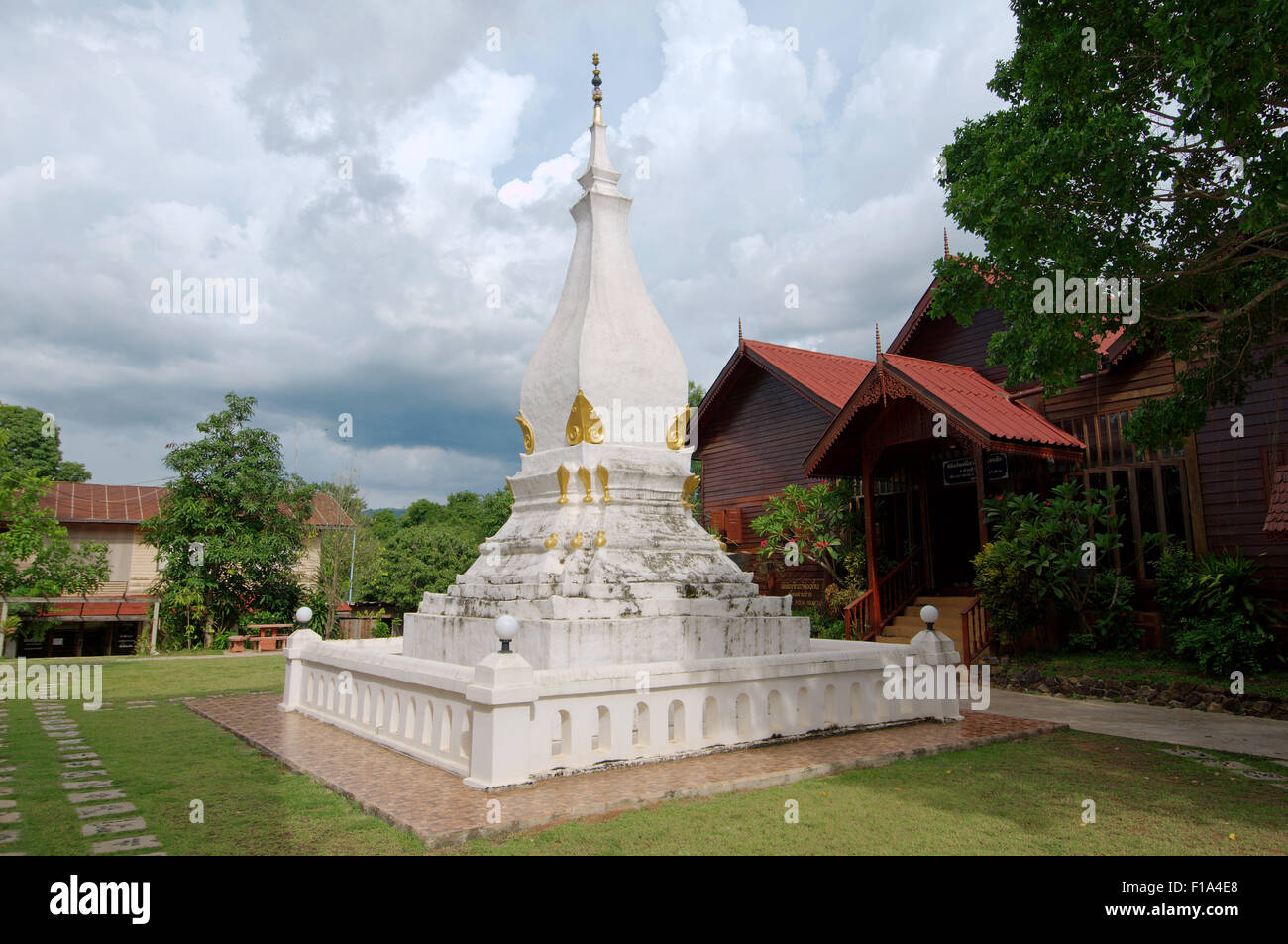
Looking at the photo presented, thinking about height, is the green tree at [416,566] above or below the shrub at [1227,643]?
above

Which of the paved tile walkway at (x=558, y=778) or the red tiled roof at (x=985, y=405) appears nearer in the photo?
the paved tile walkway at (x=558, y=778)

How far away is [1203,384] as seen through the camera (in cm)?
847

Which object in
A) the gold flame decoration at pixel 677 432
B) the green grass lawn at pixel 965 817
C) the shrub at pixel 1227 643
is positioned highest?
the gold flame decoration at pixel 677 432

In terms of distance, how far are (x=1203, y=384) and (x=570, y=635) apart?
7065 millimetres

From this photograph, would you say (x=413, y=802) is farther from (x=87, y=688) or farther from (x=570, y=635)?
(x=87, y=688)

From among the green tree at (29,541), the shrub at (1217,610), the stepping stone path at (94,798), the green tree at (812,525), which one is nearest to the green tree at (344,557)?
the green tree at (29,541)

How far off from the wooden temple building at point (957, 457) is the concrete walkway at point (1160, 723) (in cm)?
210

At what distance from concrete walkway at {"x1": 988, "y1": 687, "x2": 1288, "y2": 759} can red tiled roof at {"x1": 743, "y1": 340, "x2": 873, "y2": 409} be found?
8.27 metres

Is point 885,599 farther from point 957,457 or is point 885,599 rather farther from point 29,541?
point 29,541

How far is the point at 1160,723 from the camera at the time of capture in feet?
27.5

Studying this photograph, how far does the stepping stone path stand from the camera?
13.8 feet

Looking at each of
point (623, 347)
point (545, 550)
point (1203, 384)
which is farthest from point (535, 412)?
point (1203, 384)

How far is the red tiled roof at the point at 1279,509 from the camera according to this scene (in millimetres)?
8602

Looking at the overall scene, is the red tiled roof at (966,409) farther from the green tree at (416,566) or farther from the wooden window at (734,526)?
the green tree at (416,566)
